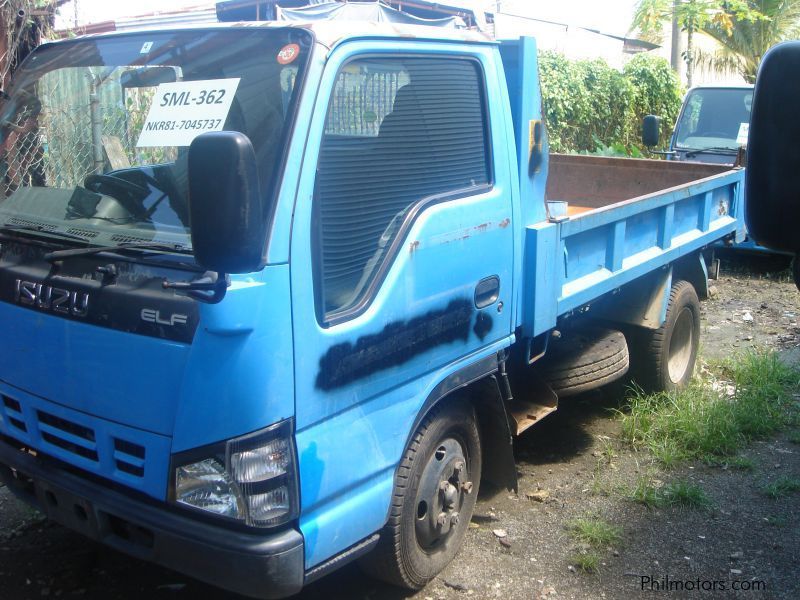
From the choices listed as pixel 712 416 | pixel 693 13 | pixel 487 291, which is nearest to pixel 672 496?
pixel 712 416

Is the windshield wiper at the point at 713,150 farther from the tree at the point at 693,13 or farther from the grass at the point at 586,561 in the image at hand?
the grass at the point at 586,561

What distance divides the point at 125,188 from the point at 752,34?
59.5ft

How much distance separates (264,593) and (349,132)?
1556mm

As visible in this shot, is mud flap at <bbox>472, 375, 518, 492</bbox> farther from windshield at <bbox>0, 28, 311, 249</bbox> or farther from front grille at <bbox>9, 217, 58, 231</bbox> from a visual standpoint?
front grille at <bbox>9, 217, 58, 231</bbox>

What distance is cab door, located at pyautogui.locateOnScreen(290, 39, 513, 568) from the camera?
259 cm

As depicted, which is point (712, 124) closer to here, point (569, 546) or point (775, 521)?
point (775, 521)

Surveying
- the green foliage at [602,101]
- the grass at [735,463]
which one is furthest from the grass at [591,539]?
the green foliage at [602,101]

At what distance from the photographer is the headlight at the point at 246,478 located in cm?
243

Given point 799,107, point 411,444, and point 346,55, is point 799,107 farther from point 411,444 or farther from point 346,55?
point 411,444

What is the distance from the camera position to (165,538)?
8.29 feet

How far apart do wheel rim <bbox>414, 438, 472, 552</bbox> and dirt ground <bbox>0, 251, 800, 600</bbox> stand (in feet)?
0.88

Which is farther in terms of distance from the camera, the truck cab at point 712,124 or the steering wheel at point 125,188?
the truck cab at point 712,124

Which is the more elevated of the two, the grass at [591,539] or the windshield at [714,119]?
the windshield at [714,119]

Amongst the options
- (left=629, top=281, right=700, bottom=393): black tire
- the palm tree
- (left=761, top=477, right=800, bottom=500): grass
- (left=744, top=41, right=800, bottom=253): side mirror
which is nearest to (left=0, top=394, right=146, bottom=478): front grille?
(left=744, top=41, right=800, bottom=253): side mirror
